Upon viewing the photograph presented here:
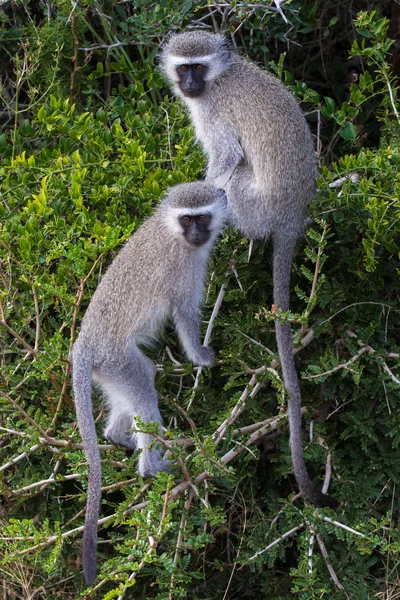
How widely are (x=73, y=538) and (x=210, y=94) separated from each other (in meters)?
2.72

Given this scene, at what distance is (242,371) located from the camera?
15.1ft

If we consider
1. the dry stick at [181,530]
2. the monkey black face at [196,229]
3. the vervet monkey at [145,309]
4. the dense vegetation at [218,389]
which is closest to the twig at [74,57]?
the dense vegetation at [218,389]

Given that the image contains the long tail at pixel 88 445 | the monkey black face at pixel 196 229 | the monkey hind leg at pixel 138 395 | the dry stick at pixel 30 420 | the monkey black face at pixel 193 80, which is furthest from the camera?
the monkey black face at pixel 193 80

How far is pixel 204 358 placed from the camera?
4859 mm

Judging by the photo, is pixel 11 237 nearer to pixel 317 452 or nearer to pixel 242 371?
pixel 242 371

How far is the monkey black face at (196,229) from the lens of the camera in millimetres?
4973

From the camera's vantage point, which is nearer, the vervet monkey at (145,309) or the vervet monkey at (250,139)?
the vervet monkey at (145,309)

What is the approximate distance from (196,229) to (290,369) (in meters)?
0.97

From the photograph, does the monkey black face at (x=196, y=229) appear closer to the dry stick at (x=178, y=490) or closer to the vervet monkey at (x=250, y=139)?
the vervet monkey at (x=250, y=139)

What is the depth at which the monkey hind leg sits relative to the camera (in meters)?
4.55

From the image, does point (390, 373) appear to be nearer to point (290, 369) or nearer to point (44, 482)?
point (290, 369)

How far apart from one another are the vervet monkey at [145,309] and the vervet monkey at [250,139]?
22 centimetres

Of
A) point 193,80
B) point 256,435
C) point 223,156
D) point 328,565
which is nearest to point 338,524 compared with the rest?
point 328,565

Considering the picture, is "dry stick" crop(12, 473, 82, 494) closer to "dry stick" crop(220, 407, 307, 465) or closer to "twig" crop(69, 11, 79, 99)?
"dry stick" crop(220, 407, 307, 465)
